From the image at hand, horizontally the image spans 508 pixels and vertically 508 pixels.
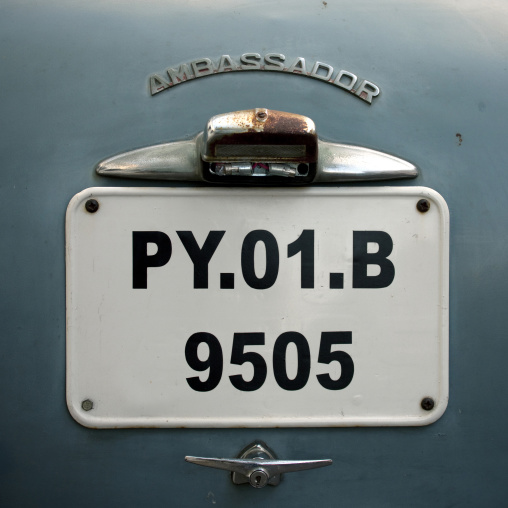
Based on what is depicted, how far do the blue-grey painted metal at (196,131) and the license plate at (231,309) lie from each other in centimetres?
5

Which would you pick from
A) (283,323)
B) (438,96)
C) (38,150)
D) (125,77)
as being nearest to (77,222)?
(38,150)

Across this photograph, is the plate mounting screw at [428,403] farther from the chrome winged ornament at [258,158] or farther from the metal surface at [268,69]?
the metal surface at [268,69]

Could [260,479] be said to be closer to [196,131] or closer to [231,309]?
[231,309]

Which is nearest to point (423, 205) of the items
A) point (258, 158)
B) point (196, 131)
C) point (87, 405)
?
point (258, 158)

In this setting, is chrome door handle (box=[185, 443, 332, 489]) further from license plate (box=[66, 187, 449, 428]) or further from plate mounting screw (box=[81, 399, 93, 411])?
plate mounting screw (box=[81, 399, 93, 411])

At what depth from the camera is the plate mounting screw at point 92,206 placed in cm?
107

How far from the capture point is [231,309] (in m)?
1.06

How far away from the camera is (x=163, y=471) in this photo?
1.08m

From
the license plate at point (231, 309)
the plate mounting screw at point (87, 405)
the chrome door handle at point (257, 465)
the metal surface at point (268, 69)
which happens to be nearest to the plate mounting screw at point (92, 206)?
the license plate at point (231, 309)

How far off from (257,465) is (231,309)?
298 millimetres

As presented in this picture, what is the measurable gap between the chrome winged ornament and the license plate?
35 millimetres

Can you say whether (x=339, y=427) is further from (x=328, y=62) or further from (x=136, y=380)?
(x=328, y=62)

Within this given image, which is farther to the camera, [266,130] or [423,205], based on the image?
[423,205]

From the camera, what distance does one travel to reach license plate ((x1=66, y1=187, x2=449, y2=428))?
106 centimetres
